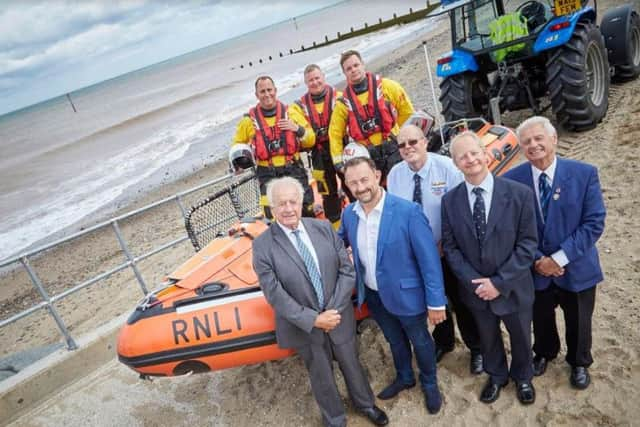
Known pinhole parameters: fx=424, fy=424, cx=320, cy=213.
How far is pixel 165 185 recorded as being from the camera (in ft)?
30.6

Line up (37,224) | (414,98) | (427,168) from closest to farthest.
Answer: (427,168)
(37,224)
(414,98)

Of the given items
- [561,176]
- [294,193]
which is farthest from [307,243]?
[561,176]

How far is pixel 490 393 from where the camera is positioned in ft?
6.93

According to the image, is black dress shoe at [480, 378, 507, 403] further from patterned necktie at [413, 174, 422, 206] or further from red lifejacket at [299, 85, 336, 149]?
red lifejacket at [299, 85, 336, 149]

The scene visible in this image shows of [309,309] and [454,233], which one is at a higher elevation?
[454,233]

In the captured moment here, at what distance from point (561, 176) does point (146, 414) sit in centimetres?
268

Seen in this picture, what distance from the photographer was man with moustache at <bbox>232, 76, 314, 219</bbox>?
2947 mm

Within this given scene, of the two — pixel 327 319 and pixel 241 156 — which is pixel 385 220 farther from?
pixel 241 156

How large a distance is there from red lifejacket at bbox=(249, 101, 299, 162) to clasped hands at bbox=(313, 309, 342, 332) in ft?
4.80

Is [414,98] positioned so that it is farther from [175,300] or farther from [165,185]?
[175,300]

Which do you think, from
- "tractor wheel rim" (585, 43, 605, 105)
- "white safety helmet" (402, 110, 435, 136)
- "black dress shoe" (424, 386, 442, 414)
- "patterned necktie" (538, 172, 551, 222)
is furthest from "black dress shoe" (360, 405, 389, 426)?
"tractor wheel rim" (585, 43, 605, 105)

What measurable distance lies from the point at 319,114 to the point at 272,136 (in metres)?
0.42

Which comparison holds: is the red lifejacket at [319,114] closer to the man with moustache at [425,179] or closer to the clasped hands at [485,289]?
the man with moustache at [425,179]

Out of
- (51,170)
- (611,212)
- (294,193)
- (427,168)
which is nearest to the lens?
(294,193)
